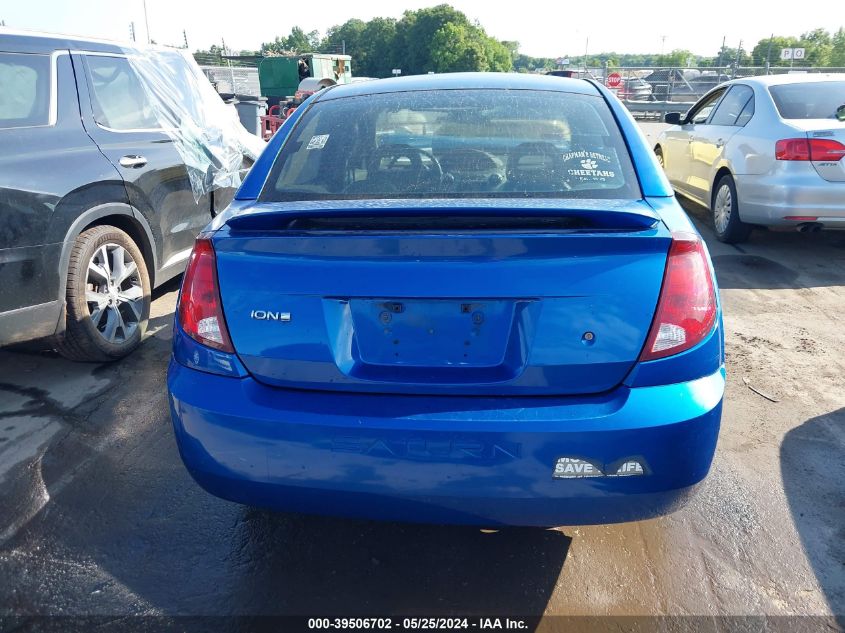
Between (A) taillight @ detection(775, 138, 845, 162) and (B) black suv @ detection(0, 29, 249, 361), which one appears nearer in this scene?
(B) black suv @ detection(0, 29, 249, 361)

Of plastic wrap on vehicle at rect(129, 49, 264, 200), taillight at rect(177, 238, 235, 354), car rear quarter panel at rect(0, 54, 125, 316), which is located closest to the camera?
taillight at rect(177, 238, 235, 354)

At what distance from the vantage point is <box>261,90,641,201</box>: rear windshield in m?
2.29

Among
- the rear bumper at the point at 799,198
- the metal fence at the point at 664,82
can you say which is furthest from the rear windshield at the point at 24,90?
the metal fence at the point at 664,82

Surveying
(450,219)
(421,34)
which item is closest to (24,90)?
(450,219)

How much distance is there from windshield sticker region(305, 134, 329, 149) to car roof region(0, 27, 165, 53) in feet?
6.79

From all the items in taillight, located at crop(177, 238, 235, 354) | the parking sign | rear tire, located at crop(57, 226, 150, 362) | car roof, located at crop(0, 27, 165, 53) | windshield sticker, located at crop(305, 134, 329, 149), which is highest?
the parking sign

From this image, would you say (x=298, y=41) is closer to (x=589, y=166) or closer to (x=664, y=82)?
(x=664, y=82)

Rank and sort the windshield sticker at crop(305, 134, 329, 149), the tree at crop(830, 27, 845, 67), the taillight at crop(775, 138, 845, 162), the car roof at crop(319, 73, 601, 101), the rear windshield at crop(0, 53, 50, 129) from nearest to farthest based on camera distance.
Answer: the windshield sticker at crop(305, 134, 329, 149) → the car roof at crop(319, 73, 601, 101) → the rear windshield at crop(0, 53, 50, 129) → the taillight at crop(775, 138, 845, 162) → the tree at crop(830, 27, 845, 67)

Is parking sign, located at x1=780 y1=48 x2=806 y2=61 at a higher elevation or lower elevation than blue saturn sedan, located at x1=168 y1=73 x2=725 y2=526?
higher

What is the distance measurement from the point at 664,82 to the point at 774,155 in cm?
2401

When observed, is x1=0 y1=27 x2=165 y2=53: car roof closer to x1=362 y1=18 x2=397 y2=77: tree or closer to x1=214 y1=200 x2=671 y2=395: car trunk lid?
x1=214 y1=200 x2=671 y2=395: car trunk lid

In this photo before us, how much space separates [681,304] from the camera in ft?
6.39

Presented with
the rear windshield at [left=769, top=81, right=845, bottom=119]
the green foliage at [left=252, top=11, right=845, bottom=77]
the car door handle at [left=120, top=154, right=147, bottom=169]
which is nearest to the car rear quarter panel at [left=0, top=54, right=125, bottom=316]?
the car door handle at [left=120, top=154, right=147, bottom=169]

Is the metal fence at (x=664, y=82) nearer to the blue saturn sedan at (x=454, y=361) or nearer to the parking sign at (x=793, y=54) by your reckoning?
the parking sign at (x=793, y=54)
